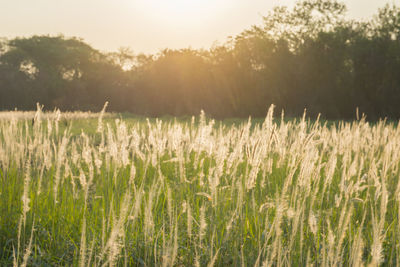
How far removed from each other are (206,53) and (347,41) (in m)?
9.88

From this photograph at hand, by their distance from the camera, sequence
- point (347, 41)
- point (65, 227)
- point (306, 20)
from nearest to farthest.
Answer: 1. point (65, 227)
2. point (347, 41)
3. point (306, 20)

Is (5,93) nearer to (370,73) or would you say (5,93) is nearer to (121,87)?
(121,87)

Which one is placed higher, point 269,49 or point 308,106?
point 269,49

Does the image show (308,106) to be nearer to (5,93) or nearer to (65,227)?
(65,227)

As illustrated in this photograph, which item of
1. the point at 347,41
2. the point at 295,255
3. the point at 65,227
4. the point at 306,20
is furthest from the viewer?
the point at 306,20

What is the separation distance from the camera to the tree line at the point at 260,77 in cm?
2173

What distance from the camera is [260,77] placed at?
24.1 meters

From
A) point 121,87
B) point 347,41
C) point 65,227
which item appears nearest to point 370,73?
Answer: point 347,41

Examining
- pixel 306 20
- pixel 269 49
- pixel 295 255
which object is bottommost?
pixel 295 255

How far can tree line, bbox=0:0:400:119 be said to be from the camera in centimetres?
2173

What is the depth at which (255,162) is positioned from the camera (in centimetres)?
210

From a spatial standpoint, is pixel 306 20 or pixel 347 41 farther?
pixel 306 20

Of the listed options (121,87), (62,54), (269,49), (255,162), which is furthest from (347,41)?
(62,54)

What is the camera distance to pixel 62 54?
119 feet
